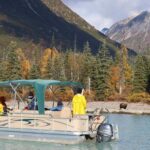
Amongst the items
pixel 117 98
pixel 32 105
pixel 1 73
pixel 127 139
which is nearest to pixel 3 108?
pixel 32 105

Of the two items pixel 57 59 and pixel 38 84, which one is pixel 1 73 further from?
pixel 38 84

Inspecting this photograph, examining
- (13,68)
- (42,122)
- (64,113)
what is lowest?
(42,122)

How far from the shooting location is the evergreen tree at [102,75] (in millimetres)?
82438

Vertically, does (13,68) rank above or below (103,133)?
above

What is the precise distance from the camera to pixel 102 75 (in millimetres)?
83938

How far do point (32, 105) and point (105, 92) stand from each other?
2156 inches

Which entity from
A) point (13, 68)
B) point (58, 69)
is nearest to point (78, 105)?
point (13, 68)

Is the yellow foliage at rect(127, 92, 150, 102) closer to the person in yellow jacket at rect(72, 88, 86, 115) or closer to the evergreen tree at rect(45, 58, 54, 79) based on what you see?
the evergreen tree at rect(45, 58, 54, 79)

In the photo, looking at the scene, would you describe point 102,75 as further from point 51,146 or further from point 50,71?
point 51,146

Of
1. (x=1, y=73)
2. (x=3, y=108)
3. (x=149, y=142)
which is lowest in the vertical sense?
(x=149, y=142)

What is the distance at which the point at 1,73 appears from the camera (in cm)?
8850

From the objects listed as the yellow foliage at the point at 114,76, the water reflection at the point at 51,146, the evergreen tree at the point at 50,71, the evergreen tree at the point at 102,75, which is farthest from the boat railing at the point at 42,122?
the yellow foliage at the point at 114,76

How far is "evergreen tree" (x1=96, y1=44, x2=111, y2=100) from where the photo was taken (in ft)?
270

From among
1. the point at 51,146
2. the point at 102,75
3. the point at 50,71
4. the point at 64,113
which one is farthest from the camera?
the point at 50,71
